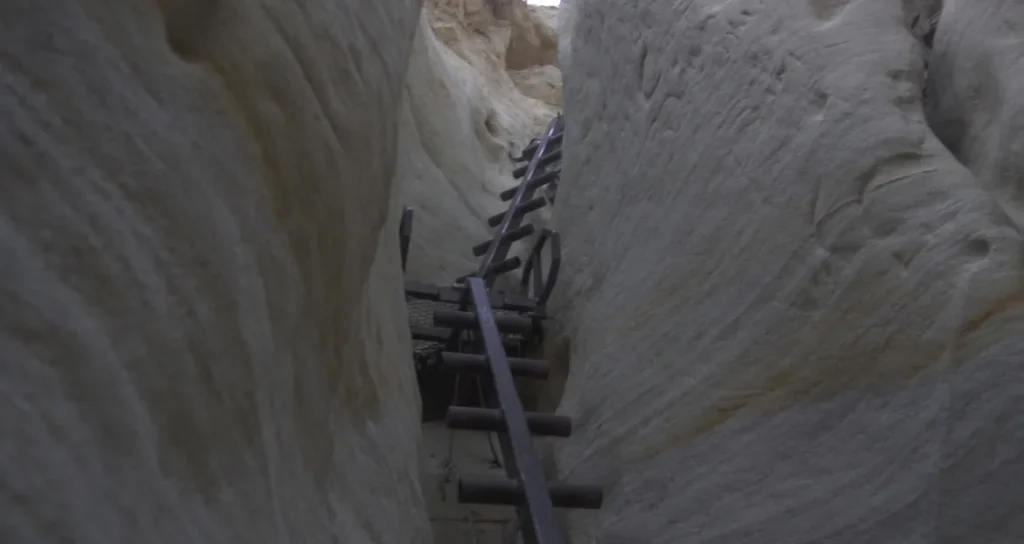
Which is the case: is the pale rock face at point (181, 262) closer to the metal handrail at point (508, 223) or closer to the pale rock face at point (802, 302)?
the pale rock face at point (802, 302)

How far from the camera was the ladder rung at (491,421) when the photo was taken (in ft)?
6.81

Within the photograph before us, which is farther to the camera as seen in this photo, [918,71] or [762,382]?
[918,71]

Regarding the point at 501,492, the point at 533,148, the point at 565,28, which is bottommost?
the point at 533,148

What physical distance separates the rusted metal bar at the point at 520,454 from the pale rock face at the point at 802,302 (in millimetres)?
237

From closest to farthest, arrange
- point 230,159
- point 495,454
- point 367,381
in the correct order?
1. point 230,159
2. point 367,381
3. point 495,454

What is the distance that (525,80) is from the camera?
20.9ft

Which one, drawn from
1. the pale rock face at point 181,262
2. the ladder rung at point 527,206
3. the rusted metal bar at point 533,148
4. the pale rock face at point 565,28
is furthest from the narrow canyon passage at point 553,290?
the rusted metal bar at point 533,148

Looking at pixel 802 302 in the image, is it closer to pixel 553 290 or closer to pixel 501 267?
pixel 553 290

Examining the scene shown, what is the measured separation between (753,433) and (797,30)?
3.00 feet

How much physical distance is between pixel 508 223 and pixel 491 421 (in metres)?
1.46

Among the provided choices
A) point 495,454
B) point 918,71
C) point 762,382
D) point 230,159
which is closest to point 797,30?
point 918,71

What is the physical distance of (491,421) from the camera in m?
2.08

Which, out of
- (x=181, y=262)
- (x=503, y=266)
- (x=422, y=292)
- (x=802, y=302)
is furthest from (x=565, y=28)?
(x=181, y=262)

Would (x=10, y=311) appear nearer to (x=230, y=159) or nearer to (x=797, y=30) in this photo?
(x=230, y=159)
